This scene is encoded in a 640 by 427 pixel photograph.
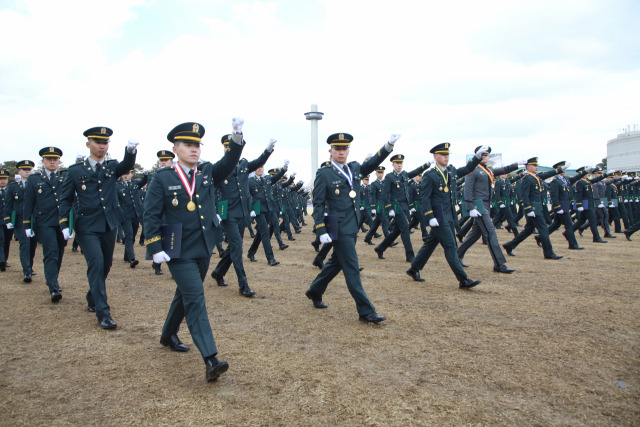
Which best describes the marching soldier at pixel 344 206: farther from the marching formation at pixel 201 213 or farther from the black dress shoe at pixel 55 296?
the black dress shoe at pixel 55 296

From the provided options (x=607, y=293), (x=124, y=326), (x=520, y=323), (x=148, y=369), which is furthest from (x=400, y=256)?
(x=148, y=369)

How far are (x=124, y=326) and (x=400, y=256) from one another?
757cm

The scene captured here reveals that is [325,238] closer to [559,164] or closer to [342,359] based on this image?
[342,359]

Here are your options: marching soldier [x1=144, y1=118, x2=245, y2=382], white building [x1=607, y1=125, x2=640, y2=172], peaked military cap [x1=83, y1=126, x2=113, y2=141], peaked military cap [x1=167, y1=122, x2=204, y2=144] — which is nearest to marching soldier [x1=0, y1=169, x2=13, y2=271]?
peaked military cap [x1=83, y1=126, x2=113, y2=141]

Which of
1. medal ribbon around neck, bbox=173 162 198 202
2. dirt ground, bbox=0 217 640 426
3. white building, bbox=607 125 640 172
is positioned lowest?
dirt ground, bbox=0 217 640 426

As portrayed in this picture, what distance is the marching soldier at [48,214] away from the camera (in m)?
6.80

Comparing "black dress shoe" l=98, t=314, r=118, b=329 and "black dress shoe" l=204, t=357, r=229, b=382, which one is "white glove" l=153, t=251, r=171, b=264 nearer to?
"black dress shoe" l=204, t=357, r=229, b=382

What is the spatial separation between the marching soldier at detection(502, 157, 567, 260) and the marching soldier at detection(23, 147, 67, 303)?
Result: 30.4 feet

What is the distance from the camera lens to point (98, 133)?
17.9 ft

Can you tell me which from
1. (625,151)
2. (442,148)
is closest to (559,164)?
(442,148)

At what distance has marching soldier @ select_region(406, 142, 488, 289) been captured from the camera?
7039 mm

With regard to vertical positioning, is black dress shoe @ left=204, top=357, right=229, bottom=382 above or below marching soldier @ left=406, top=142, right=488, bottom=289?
below

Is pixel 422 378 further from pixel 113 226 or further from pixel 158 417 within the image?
pixel 113 226

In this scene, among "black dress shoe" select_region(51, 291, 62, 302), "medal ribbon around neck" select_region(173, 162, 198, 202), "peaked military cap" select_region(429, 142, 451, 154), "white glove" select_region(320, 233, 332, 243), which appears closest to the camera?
"medal ribbon around neck" select_region(173, 162, 198, 202)
